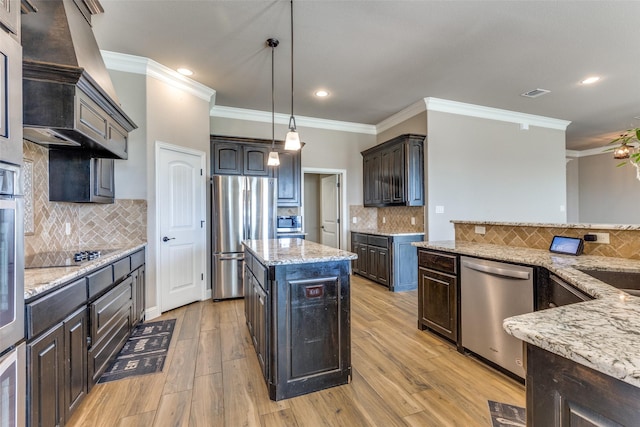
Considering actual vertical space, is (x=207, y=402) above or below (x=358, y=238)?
below

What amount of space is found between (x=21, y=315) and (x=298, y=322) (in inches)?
54.6

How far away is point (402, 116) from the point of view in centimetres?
541

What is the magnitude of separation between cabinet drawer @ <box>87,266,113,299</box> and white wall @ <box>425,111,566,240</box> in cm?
422

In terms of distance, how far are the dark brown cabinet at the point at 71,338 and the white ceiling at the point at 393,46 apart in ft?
7.50

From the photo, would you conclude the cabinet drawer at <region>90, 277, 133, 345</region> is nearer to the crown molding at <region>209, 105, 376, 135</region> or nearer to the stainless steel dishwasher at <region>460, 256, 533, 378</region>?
the stainless steel dishwasher at <region>460, 256, 533, 378</region>

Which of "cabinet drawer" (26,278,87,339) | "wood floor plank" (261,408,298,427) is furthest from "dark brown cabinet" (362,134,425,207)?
"cabinet drawer" (26,278,87,339)

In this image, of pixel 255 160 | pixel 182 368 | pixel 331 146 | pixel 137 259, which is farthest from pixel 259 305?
pixel 331 146

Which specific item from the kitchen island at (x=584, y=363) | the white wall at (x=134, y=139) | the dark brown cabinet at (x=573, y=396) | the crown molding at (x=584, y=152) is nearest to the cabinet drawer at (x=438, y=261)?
the kitchen island at (x=584, y=363)

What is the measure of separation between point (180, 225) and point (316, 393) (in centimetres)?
277

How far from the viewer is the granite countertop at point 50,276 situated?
1.40 m

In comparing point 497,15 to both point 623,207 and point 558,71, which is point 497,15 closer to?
point 558,71

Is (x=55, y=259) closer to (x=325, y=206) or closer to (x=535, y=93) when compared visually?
(x=325, y=206)

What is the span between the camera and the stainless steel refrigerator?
13.5ft

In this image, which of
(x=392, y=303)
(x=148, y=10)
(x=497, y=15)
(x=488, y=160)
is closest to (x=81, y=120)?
(x=148, y=10)
